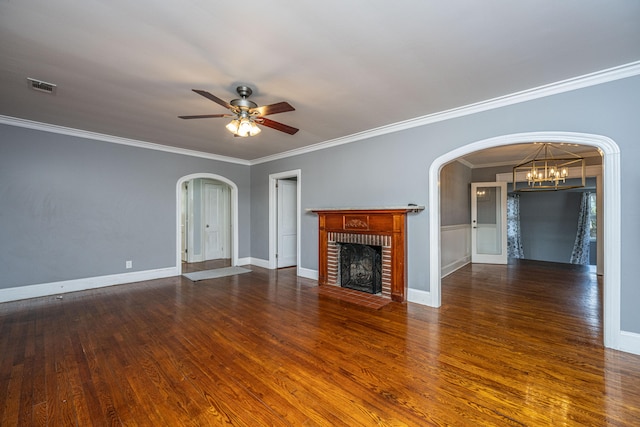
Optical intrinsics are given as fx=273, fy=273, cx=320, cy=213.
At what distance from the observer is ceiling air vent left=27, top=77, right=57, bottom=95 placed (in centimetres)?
278

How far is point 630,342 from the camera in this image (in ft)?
8.23

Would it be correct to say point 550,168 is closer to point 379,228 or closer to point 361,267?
point 379,228

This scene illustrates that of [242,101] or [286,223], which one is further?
[286,223]

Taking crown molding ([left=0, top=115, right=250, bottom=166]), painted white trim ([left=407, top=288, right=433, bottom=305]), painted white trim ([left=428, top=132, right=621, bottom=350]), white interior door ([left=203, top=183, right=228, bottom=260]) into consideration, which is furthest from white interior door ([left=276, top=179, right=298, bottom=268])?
painted white trim ([left=428, top=132, right=621, bottom=350])

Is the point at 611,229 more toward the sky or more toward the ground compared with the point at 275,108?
more toward the ground

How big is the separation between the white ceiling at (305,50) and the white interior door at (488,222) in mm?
4580

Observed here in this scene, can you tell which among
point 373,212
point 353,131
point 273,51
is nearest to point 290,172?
point 353,131

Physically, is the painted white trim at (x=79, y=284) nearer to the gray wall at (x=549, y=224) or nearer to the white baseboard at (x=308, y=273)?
the white baseboard at (x=308, y=273)

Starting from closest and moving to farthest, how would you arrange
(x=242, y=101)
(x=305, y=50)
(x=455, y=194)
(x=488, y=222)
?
(x=305, y=50) < (x=242, y=101) < (x=455, y=194) < (x=488, y=222)

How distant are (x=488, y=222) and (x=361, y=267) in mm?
4467

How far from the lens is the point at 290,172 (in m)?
5.84

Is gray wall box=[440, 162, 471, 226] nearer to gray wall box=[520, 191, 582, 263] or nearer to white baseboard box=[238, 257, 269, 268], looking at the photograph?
gray wall box=[520, 191, 582, 263]

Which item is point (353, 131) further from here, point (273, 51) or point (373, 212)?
point (273, 51)

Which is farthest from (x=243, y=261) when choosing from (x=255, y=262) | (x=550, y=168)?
(x=550, y=168)
